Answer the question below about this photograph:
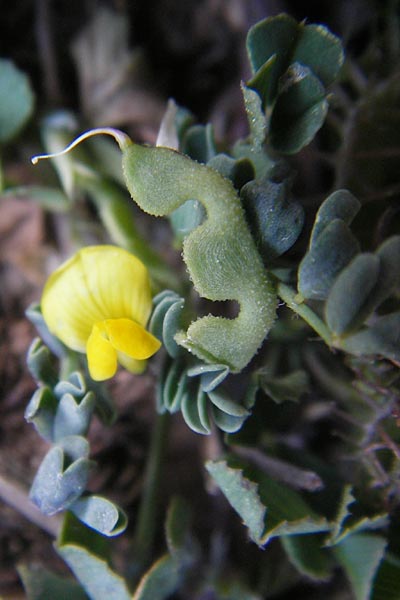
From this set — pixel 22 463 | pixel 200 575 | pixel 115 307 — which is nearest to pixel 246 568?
pixel 200 575

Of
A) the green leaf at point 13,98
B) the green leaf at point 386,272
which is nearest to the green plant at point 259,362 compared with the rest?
the green leaf at point 386,272

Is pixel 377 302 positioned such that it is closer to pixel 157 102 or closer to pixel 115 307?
pixel 115 307

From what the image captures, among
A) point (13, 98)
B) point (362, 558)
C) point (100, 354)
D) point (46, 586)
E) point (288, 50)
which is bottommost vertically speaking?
point (362, 558)

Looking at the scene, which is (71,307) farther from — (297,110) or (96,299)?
(297,110)

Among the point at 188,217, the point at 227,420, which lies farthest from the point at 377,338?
the point at 188,217

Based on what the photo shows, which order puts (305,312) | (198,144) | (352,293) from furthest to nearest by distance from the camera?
(198,144) → (305,312) → (352,293)
